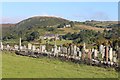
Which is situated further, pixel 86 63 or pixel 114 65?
pixel 86 63

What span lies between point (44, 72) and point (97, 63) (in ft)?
31.3

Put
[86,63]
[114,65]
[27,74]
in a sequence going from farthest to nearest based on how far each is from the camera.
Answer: [86,63]
[114,65]
[27,74]

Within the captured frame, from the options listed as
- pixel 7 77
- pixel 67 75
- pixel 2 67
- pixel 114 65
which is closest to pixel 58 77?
pixel 67 75

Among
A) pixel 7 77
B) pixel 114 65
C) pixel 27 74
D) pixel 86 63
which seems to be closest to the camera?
pixel 7 77

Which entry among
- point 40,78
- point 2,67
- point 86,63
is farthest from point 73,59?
point 40,78

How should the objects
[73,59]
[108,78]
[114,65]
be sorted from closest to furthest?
[108,78], [114,65], [73,59]

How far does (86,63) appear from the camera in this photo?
3189 centimetres

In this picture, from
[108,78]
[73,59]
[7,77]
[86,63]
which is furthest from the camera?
[73,59]

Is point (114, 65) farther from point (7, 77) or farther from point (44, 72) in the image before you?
point (7, 77)

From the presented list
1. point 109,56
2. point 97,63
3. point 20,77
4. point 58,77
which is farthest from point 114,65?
point 20,77

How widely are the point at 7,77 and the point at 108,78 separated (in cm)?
683

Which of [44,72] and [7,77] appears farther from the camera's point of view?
[44,72]

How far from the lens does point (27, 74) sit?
68.6 ft

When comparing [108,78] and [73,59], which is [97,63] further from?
[108,78]
